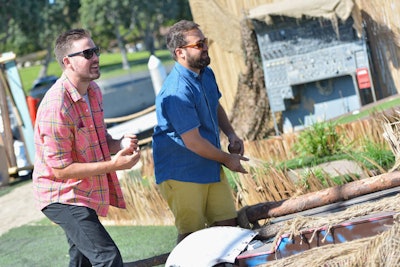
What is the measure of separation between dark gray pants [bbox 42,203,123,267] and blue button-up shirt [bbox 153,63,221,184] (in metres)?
0.82

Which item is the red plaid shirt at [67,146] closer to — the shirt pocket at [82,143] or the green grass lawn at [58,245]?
the shirt pocket at [82,143]

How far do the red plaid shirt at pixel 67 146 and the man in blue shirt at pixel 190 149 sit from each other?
0.57m

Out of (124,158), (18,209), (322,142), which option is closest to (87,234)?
(124,158)

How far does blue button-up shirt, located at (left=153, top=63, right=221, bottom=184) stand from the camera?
5258 millimetres

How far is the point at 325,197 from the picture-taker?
5414mm

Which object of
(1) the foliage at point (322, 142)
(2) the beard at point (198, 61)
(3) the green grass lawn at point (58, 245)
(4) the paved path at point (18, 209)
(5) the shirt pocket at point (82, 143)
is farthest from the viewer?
(4) the paved path at point (18, 209)

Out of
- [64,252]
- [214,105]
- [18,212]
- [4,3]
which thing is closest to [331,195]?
[214,105]

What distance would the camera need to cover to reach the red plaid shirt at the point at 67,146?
15.2ft

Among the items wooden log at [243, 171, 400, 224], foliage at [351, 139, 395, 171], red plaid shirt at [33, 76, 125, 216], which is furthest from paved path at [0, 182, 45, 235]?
red plaid shirt at [33, 76, 125, 216]

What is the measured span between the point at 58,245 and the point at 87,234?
3.55 meters

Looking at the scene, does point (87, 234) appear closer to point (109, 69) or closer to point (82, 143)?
point (82, 143)

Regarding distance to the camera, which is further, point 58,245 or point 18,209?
point 18,209

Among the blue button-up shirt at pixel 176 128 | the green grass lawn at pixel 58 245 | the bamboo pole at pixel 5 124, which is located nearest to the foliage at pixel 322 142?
the green grass lawn at pixel 58 245

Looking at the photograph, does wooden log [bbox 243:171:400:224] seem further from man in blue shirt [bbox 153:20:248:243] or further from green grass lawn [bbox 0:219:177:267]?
green grass lawn [bbox 0:219:177:267]
